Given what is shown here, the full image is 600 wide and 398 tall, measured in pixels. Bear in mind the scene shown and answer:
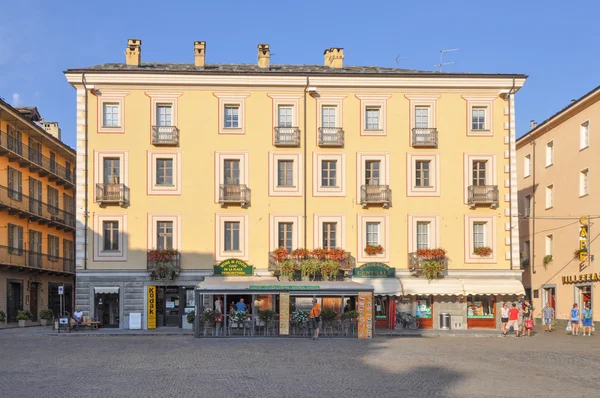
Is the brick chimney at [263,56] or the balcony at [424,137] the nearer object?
the balcony at [424,137]

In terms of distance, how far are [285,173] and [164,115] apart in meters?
6.90

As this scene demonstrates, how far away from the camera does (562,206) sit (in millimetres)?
46281

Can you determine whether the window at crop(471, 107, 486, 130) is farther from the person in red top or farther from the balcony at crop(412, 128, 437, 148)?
the person in red top

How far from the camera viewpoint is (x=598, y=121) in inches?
1620

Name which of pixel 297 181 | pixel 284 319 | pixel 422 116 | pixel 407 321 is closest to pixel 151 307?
pixel 284 319

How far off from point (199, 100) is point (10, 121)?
1647 centimetres

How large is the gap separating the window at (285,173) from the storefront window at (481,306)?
10992 millimetres

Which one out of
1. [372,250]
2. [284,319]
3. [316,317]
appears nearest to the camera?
[316,317]

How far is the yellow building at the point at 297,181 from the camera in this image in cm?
3956

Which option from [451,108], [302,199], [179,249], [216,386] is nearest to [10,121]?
[179,249]

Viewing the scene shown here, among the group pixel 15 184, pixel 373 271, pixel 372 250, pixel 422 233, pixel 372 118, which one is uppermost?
pixel 372 118

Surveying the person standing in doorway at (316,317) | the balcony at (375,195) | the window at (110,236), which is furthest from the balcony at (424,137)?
the window at (110,236)

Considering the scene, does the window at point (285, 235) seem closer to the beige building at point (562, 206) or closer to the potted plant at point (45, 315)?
the beige building at point (562, 206)

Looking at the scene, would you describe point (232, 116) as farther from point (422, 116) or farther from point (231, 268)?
point (422, 116)
